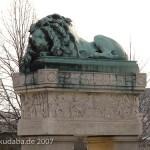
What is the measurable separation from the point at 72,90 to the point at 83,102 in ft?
1.06

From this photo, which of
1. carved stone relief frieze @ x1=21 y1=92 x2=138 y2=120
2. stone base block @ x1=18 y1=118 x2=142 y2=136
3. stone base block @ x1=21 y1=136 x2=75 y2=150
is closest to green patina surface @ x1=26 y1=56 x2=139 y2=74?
carved stone relief frieze @ x1=21 y1=92 x2=138 y2=120

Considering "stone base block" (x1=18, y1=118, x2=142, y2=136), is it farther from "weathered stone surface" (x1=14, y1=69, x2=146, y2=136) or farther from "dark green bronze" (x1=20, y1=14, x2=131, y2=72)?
"dark green bronze" (x1=20, y1=14, x2=131, y2=72)

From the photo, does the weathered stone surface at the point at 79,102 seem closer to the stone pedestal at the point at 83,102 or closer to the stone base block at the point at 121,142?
the stone pedestal at the point at 83,102

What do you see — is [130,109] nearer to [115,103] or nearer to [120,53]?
[115,103]

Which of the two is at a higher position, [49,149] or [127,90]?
[127,90]

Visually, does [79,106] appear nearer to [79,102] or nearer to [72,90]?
[79,102]

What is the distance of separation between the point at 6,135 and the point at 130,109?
29.5ft

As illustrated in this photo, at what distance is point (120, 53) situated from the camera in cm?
948

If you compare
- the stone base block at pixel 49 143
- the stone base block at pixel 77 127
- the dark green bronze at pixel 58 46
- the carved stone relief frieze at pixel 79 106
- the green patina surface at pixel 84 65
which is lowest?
the stone base block at pixel 49 143

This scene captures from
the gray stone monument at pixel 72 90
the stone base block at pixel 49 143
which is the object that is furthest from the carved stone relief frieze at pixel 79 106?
the stone base block at pixel 49 143

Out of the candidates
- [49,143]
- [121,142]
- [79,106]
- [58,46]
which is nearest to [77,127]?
[79,106]

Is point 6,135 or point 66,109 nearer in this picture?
point 66,109

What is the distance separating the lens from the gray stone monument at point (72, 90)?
28.2 ft

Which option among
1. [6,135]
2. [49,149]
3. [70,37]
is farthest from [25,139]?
[6,135]
